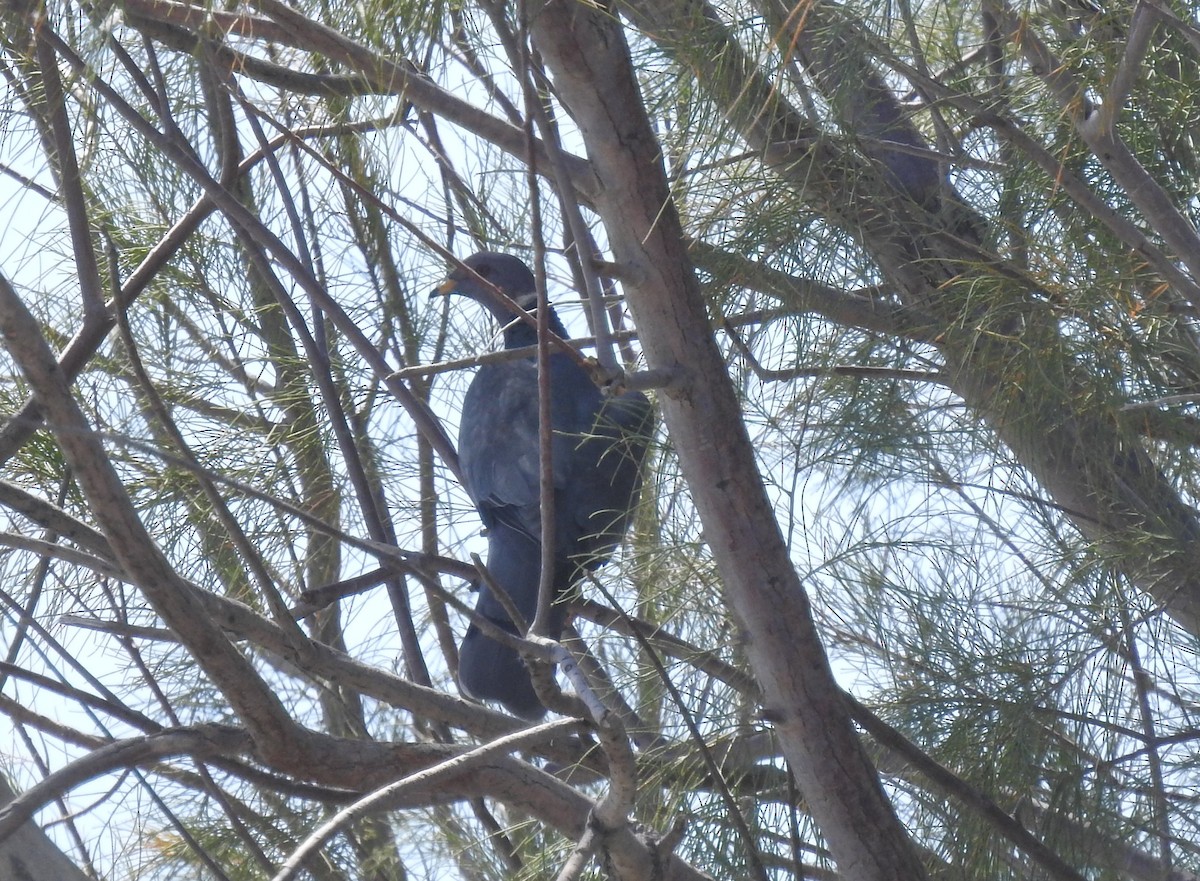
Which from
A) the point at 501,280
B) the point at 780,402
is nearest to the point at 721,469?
the point at 780,402

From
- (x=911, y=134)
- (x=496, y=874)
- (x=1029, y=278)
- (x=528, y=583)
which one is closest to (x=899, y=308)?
(x=1029, y=278)

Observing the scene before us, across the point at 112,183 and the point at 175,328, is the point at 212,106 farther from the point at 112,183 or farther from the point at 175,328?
the point at 175,328

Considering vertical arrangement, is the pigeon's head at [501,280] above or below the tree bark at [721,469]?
above

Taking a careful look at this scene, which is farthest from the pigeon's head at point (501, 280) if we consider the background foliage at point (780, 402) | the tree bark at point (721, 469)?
the tree bark at point (721, 469)

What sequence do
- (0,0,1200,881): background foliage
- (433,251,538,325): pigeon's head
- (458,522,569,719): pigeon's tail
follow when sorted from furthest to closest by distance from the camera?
(433,251,538,325): pigeon's head
(458,522,569,719): pigeon's tail
(0,0,1200,881): background foliage

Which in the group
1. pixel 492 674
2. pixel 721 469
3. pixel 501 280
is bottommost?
pixel 721 469

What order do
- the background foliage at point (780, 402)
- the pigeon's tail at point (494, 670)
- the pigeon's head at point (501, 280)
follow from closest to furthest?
the background foliage at point (780, 402) → the pigeon's tail at point (494, 670) → the pigeon's head at point (501, 280)

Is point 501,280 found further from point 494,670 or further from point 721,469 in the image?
point 721,469

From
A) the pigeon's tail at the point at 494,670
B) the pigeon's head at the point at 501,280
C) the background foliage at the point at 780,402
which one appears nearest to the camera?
the background foliage at the point at 780,402

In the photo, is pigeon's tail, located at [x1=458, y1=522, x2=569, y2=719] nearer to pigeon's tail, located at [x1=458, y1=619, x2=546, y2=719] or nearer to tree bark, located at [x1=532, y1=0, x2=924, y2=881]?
pigeon's tail, located at [x1=458, y1=619, x2=546, y2=719]

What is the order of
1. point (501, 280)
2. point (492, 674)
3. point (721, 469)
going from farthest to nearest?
point (501, 280), point (492, 674), point (721, 469)

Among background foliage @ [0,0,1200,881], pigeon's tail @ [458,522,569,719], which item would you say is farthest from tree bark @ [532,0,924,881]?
pigeon's tail @ [458,522,569,719]

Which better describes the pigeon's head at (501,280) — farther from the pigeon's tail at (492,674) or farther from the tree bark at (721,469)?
the tree bark at (721,469)

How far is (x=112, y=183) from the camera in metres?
2.19
